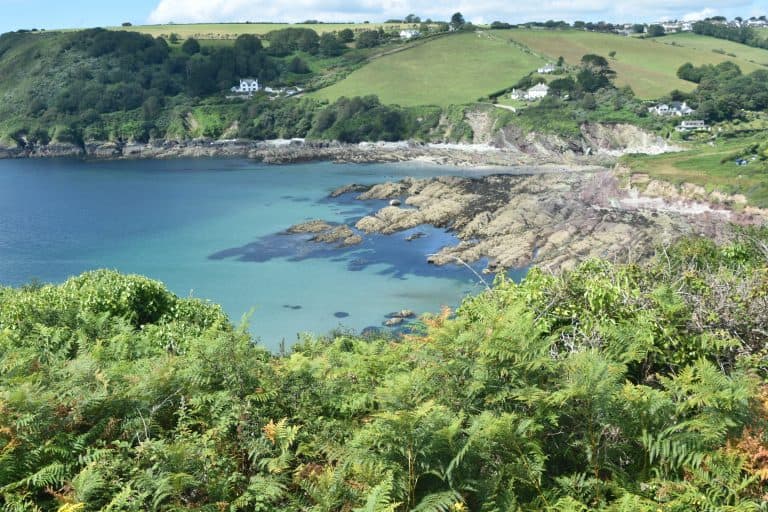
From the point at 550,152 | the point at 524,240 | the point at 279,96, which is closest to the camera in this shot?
the point at 524,240

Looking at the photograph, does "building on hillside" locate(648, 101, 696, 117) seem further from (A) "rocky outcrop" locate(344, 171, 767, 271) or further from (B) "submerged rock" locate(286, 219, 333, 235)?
(B) "submerged rock" locate(286, 219, 333, 235)

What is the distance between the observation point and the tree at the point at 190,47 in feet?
475

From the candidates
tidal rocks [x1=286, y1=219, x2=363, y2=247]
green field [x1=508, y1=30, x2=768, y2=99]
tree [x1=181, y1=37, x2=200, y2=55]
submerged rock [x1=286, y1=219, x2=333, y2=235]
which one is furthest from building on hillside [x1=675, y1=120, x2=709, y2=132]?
tree [x1=181, y1=37, x2=200, y2=55]

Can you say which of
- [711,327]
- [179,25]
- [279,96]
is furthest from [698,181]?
[179,25]

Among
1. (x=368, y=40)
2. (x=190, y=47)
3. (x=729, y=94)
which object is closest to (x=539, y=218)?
(x=729, y=94)

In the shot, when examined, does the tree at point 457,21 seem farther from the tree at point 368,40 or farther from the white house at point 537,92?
the white house at point 537,92

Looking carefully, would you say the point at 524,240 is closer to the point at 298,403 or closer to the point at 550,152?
the point at 298,403

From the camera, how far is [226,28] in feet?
589

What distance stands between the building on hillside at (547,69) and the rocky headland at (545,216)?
61098 mm

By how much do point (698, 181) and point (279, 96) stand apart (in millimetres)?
92210

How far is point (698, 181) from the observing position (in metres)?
56.8

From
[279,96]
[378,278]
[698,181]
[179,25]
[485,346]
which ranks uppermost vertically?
[179,25]

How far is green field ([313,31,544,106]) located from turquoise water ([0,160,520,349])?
130ft

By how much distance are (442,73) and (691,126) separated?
184 ft
